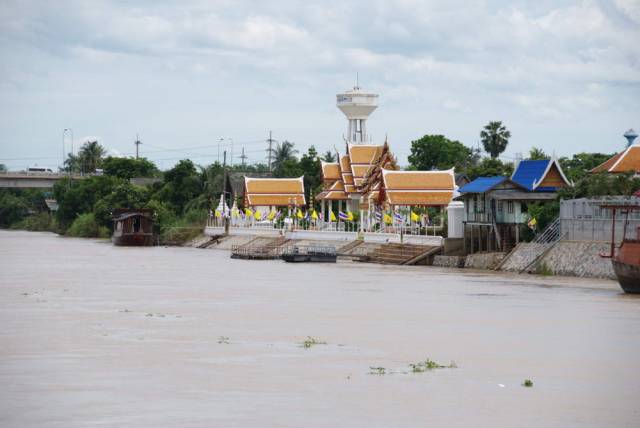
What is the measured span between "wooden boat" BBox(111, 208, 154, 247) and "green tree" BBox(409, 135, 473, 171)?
2621 centimetres

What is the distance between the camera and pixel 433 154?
107250 millimetres

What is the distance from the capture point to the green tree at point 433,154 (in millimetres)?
106562

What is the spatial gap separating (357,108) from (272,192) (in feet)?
34.2

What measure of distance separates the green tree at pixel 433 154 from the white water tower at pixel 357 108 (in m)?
8.91

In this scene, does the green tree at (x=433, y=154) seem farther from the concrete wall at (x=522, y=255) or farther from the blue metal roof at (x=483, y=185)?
the concrete wall at (x=522, y=255)

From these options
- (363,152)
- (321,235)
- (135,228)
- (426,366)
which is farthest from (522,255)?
(135,228)

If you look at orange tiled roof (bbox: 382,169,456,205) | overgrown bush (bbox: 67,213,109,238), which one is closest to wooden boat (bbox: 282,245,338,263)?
orange tiled roof (bbox: 382,169,456,205)

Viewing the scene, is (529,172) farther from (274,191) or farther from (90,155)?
(90,155)

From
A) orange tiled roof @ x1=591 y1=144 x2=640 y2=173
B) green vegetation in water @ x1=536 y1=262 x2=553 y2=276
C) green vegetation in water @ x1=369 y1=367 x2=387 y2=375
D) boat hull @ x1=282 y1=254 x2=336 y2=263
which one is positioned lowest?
green vegetation in water @ x1=369 y1=367 x2=387 y2=375

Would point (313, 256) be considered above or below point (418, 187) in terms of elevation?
below

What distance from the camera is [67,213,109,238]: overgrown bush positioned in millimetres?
113312

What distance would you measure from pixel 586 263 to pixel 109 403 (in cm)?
3313

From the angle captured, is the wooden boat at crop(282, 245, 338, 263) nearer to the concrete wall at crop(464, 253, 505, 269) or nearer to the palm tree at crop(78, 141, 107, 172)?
the concrete wall at crop(464, 253, 505, 269)

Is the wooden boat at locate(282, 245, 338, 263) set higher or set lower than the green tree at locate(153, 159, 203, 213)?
lower
